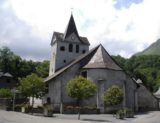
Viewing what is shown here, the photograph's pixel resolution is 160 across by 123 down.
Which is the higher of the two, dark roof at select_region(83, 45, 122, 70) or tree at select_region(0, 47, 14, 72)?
tree at select_region(0, 47, 14, 72)

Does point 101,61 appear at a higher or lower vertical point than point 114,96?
higher

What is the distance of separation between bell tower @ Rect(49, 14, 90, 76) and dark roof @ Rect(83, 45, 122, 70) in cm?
1136

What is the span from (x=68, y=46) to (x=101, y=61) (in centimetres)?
1482

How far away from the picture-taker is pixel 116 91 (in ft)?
148

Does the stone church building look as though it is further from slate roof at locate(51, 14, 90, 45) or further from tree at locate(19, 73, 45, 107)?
slate roof at locate(51, 14, 90, 45)

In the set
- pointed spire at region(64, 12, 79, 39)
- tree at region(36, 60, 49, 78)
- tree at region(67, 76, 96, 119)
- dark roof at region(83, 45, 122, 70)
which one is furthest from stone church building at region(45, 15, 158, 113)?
tree at region(36, 60, 49, 78)

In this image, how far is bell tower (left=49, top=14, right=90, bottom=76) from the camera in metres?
67.7

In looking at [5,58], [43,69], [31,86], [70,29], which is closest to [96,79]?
[31,86]

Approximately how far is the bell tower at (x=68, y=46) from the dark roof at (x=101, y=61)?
11.4 meters

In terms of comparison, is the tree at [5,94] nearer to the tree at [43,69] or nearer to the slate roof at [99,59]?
the slate roof at [99,59]

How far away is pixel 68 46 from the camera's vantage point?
6800cm

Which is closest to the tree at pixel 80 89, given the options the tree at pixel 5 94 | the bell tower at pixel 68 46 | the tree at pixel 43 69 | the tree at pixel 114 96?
the tree at pixel 114 96

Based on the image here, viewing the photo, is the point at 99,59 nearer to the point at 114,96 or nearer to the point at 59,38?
the point at 114,96

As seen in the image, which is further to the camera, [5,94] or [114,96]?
[5,94]
